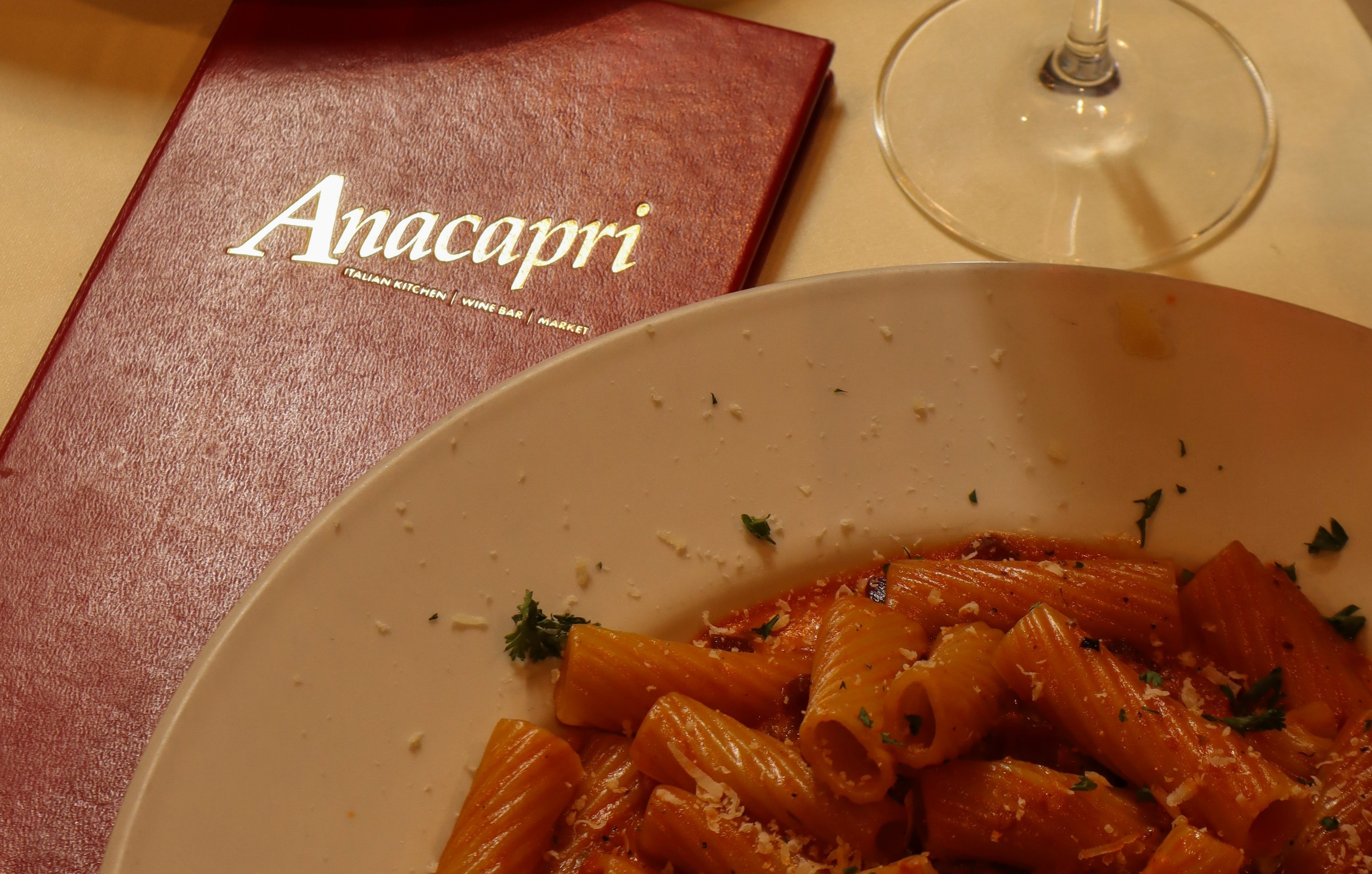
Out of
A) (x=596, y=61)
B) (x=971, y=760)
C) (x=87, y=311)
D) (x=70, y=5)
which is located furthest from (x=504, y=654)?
(x=70, y=5)

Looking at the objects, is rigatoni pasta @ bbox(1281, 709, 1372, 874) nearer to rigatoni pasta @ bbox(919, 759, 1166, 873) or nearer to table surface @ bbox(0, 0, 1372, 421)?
rigatoni pasta @ bbox(919, 759, 1166, 873)

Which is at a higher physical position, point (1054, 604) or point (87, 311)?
point (87, 311)

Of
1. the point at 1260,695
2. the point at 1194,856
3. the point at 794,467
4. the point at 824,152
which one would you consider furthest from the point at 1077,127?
the point at 1194,856

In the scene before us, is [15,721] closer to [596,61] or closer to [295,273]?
[295,273]

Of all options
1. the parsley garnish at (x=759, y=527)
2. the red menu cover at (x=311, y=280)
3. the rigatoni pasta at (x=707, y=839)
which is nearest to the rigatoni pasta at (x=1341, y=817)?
the rigatoni pasta at (x=707, y=839)

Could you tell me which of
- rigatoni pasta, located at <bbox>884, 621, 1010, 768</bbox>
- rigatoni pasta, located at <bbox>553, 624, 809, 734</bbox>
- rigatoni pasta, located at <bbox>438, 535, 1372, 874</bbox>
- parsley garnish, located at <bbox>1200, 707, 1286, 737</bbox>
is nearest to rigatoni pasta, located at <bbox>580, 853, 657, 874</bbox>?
rigatoni pasta, located at <bbox>438, 535, 1372, 874</bbox>

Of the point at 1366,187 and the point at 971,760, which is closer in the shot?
the point at 971,760

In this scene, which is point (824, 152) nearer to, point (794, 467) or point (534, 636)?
point (794, 467)

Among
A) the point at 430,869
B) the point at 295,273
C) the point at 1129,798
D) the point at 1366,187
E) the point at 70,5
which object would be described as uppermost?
the point at 70,5
